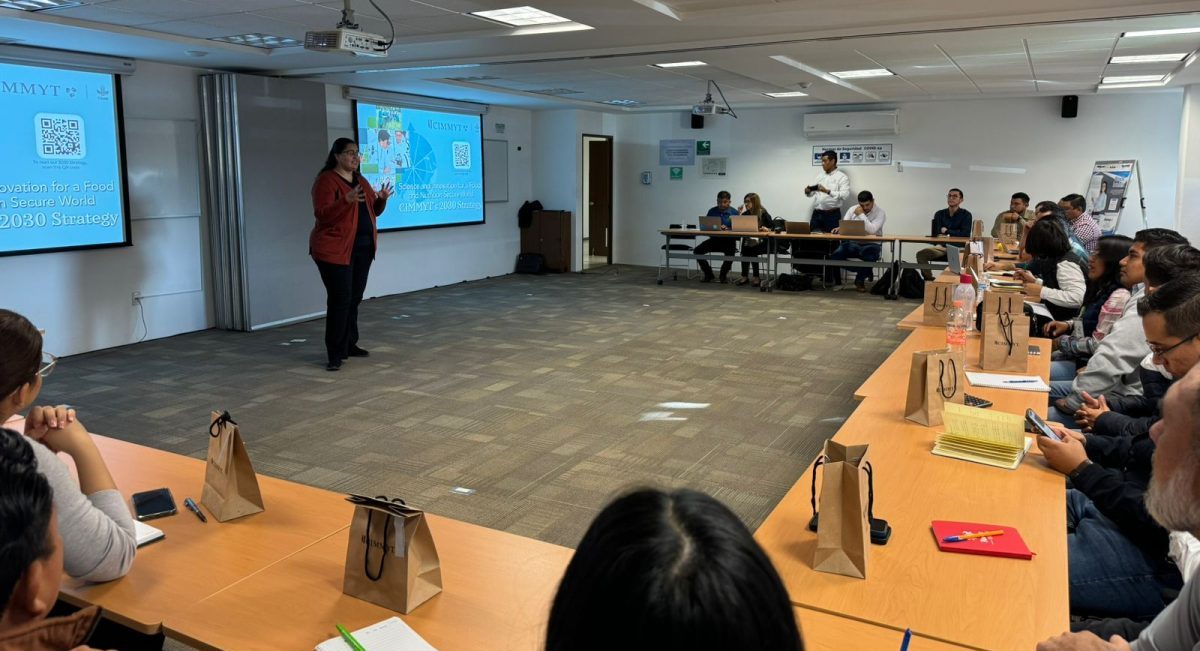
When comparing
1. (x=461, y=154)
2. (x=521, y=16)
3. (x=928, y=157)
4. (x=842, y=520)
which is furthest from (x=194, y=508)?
(x=928, y=157)

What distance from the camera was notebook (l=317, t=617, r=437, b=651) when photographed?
154 centimetres

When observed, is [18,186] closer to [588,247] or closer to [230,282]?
[230,282]

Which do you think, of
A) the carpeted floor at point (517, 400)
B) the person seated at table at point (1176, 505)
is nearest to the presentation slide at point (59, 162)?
the carpeted floor at point (517, 400)

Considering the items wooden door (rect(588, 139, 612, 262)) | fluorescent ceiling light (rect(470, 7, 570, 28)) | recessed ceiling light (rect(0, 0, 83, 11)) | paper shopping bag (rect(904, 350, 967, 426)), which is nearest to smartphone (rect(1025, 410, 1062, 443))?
paper shopping bag (rect(904, 350, 967, 426))

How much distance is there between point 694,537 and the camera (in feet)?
2.41

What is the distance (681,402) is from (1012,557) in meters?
3.74

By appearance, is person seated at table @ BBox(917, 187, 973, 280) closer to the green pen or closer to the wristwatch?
the wristwatch

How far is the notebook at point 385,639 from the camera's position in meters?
1.54

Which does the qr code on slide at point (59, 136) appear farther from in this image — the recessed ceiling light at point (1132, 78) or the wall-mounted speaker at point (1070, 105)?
the wall-mounted speaker at point (1070, 105)

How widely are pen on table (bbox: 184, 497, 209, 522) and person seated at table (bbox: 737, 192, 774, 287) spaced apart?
10.1m

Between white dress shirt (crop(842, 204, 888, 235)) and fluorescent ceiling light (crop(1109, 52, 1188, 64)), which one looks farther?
white dress shirt (crop(842, 204, 888, 235))

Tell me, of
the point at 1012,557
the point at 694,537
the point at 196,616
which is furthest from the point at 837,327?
the point at 694,537

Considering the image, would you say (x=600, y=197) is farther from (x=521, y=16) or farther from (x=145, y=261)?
(x=521, y=16)

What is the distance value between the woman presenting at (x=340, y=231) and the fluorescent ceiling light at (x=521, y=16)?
1425 millimetres
